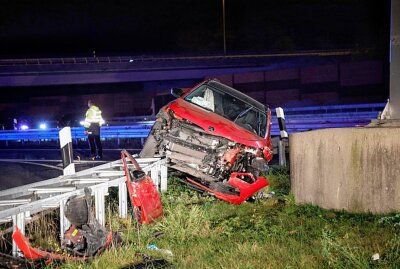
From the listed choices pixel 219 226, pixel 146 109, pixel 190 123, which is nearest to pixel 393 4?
pixel 190 123

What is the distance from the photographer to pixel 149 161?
6910 millimetres

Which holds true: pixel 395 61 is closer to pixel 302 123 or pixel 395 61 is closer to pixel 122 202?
pixel 122 202

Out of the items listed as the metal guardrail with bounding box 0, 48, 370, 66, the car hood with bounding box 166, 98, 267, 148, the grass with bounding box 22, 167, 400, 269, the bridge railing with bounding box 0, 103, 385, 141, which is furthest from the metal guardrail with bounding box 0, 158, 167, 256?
the metal guardrail with bounding box 0, 48, 370, 66

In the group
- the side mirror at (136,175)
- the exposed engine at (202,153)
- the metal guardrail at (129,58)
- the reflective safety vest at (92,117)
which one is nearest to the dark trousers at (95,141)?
the reflective safety vest at (92,117)

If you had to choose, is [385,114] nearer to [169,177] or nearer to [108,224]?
[169,177]

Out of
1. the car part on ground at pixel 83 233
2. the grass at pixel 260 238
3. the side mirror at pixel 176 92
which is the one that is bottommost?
the grass at pixel 260 238

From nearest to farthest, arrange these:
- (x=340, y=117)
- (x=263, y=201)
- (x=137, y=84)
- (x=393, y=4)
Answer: (x=263, y=201), (x=393, y=4), (x=340, y=117), (x=137, y=84)

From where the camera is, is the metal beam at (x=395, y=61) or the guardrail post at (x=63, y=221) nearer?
the guardrail post at (x=63, y=221)

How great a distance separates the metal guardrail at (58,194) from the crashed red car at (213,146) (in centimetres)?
51

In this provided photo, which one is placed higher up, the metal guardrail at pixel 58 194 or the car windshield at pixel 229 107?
the car windshield at pixel 229 107

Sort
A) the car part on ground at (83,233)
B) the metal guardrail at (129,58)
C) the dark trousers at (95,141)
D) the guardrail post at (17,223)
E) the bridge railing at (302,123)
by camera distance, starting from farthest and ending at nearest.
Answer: the metal guardrail at (129,58) < the bridge railing at (302,123) < the dark trousers at (95,141) < the car part on ground at (83,233) < the guardrail post at (17,223)

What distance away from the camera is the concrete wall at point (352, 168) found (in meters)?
5.23

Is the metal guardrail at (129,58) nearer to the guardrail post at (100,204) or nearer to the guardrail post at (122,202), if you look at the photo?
the guardrail post at (122,202)

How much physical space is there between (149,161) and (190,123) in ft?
2.90
